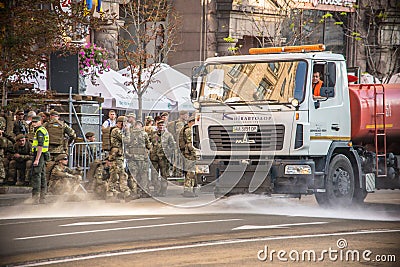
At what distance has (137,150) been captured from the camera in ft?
71.3

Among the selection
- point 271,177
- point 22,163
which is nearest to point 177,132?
point 22,163

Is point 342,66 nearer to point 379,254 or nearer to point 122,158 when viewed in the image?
point 122,158

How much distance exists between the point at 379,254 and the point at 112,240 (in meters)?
3.74

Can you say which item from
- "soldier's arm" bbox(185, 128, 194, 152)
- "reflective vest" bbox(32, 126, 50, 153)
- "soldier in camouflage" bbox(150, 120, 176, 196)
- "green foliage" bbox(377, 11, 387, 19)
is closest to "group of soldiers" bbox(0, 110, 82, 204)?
"reflective vest" bbox(32, 126, 50, 153)

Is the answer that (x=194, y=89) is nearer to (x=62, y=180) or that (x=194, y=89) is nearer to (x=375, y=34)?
(x=62, y=180)

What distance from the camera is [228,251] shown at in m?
12.4

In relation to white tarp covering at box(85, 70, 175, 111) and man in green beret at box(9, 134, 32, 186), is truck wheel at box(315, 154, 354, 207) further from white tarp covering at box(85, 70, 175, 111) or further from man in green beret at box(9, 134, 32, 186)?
white tarp covering at box(85, 70, 175, 111)

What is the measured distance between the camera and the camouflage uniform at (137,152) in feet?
71.2

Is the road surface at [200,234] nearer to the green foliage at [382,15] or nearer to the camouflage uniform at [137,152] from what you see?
the camouflage uniform at [137,152]

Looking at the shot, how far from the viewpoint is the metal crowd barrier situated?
23.5 m

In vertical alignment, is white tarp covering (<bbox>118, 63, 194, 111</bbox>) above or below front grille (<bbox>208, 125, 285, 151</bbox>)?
above

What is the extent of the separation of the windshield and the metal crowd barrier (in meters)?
5.74

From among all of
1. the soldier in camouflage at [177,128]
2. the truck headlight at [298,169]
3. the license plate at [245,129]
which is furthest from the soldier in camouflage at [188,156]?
the truck headlight at [298,169]

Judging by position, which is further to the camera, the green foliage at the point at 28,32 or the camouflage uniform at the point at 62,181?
the green foliage at the point at 28,32
